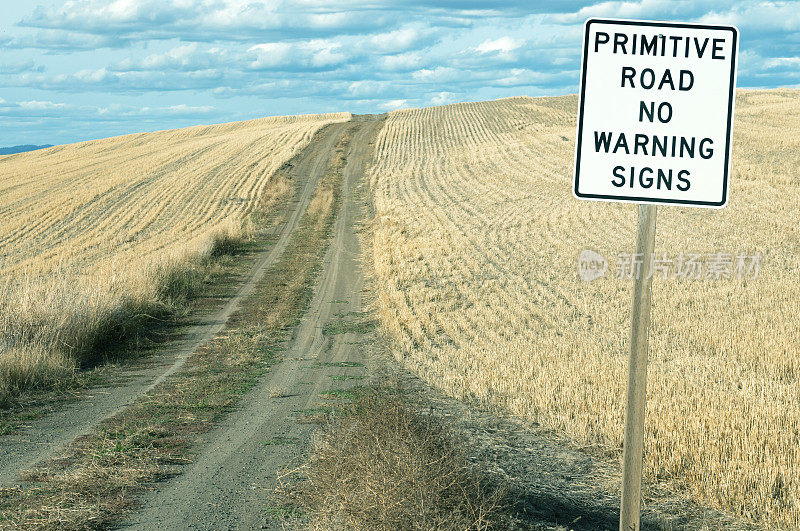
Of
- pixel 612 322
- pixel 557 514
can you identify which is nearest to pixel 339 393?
pixel 557 514

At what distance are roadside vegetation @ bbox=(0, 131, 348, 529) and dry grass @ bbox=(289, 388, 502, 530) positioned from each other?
70.6 inches

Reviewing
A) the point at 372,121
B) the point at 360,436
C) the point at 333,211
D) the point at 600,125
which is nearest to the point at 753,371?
the point at 360,436

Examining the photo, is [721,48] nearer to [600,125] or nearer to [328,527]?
[600,125]

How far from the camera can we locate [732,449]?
5914 mm

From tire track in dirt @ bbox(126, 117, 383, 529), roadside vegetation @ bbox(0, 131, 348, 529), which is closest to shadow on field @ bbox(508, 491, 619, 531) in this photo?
tire track in dirt @ bbox(126, 117, 383, 529)

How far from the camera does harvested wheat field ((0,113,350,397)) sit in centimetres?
1109

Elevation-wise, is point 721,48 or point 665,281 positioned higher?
point 721,48

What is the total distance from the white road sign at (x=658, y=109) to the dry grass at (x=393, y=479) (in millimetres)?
2050

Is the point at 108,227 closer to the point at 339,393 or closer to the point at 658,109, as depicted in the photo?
the point at 339,393

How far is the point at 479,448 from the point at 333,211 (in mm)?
28710

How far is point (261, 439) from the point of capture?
24.6ft

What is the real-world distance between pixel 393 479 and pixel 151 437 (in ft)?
13.9

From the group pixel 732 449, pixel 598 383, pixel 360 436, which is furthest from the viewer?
pixel 598 383

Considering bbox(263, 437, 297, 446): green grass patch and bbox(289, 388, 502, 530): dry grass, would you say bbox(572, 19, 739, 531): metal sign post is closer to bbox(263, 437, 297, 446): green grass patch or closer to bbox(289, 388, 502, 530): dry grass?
bbox(289, 388, 502, 530): dry grass
